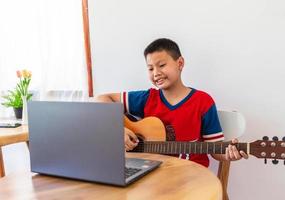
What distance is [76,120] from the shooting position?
2.68 ft

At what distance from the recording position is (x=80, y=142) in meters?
0.82

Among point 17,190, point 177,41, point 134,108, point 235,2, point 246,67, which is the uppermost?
point 235,2

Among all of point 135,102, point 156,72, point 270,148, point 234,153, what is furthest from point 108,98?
point 270,148

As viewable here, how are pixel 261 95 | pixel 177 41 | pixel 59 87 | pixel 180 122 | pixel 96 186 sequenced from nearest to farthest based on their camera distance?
pixel 96 186
pixel 180 122
pixel 261 95
pixel 177 41
pixel 59 87

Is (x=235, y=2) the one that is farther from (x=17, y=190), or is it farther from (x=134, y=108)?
(x=17, y=190)

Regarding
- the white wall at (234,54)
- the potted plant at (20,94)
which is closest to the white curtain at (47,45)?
the potted plant at (20,94)

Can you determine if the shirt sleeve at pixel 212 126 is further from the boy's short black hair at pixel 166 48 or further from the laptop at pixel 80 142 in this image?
the laptop at pixel 80 142

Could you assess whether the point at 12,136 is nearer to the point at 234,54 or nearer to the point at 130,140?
the point at 130,140

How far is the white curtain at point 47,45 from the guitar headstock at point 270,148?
1.18 m

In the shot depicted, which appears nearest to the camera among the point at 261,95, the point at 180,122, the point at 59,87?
the point at 180,122

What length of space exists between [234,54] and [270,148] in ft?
2.16

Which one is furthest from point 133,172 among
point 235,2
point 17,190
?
point 235,2

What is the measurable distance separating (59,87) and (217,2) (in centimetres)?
104

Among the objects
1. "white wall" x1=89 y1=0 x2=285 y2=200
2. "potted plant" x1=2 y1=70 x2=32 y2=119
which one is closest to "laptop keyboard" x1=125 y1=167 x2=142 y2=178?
"white wall" x1=89 y1=0 x2=285 y2=200
